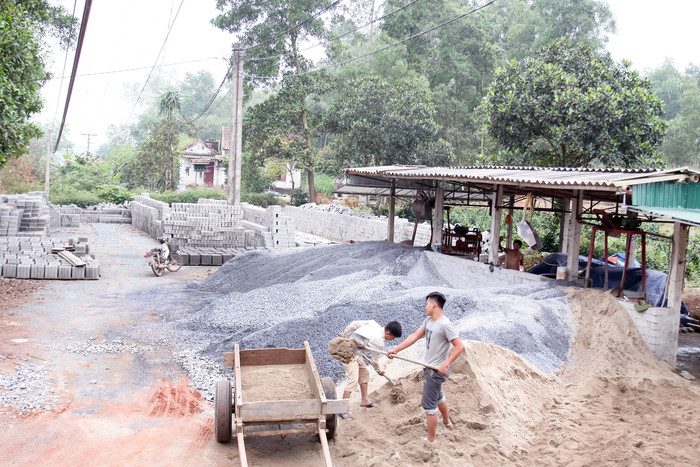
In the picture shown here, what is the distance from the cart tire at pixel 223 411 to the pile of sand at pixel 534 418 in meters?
1.14

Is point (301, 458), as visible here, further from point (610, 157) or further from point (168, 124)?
point (168, 124)

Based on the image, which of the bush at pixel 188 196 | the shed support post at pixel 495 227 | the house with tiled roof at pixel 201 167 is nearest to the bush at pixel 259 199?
the bush at pixel 188 196

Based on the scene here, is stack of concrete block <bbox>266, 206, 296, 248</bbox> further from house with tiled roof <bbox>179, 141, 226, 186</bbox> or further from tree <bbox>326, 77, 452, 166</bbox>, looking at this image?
house with tiled roof <bbox>179, 141, 226, 186</bbox>

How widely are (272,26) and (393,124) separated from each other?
10.7 meters

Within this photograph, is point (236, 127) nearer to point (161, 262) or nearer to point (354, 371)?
point (161, 262)

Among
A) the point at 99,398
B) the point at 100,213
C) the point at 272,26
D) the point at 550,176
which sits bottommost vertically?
the point at 99,398

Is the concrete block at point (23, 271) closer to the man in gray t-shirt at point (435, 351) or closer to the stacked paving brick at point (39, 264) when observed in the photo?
the stacked paving brick at point (39, 264)

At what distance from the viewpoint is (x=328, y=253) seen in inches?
640

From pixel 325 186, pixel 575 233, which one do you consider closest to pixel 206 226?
pixel 575 233

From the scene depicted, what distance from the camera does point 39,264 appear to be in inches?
621

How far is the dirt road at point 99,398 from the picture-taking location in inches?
234

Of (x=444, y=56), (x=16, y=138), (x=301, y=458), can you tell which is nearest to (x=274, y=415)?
(x=301, y=458)

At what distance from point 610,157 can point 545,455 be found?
39.2 ft

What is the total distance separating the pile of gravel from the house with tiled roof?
129ft
